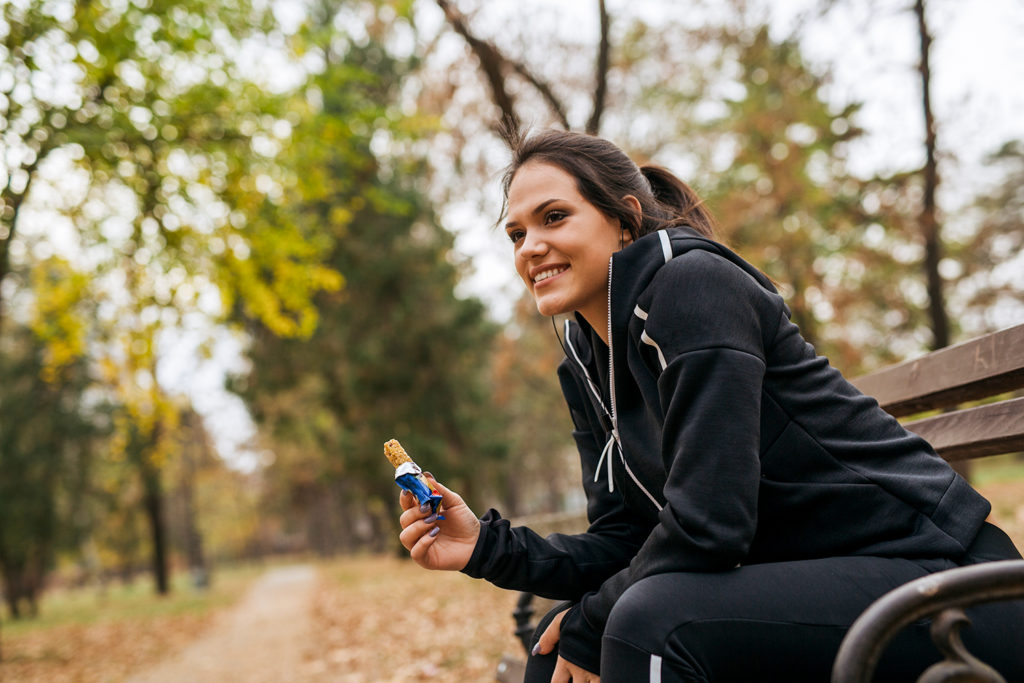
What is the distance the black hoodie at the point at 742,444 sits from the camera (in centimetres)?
145

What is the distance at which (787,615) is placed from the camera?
1.37 m

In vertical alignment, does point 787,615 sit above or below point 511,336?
below

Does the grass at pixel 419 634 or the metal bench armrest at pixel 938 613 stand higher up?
the metal bench armrest at pixel 938 613

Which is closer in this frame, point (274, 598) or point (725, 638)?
point (725, 638)

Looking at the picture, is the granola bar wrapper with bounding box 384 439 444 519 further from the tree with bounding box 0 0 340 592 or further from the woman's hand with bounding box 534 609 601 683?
the tree with bounding box 0 0 340 592

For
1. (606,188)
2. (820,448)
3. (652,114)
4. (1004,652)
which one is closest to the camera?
(1004,652)

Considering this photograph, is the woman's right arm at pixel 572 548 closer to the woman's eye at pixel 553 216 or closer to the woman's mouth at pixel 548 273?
the woman's mouth at pixel 548 273

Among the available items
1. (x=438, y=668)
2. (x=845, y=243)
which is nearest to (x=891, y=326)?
(x=845, y=243)

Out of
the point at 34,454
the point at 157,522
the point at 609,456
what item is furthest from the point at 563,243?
the point at 157,522

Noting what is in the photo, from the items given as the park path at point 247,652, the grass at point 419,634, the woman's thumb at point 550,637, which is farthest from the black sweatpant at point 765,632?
the park path at point 247,652

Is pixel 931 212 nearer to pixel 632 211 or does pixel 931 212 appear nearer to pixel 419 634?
pixel 419 634

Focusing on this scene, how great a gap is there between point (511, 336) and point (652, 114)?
800 cm

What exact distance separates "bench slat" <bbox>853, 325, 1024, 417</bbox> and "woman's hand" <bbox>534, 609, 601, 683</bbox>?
1.19m

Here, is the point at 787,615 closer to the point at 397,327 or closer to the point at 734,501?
the point at 734,501
